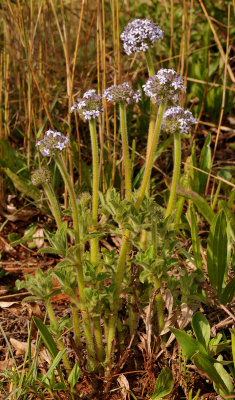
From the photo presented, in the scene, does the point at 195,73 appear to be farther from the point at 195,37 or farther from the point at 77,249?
the point at 77,249

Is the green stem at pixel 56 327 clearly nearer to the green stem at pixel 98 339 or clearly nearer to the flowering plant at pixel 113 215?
the flowering plant at pixel 113 215

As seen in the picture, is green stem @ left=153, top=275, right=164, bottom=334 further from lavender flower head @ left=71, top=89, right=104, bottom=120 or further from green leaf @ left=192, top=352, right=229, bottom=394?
lavender flower head @ left=71, top=89, right=104, bottom=120

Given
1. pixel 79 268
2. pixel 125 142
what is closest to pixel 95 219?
pixel 79 268

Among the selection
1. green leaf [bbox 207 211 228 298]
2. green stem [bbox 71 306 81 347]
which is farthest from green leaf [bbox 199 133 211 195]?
green stem [bbox 71 306 81 347]

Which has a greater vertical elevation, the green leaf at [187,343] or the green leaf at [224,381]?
the green leaf at [187,343]

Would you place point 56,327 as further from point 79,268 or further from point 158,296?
point 158,296

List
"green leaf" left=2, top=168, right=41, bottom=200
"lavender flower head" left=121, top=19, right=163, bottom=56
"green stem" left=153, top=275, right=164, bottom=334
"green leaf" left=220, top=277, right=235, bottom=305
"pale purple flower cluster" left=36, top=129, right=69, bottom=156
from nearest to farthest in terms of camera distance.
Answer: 1. "pale purple flower cluster" left=36, top=129, right=69, bottom=156
2. "lavender flower head" left=121, top=19, right=163, bottom=56
3. "green stem" left=153, top=275, right=164, bottom=334
4. "green leaf" left=220, top=277, right=235, bottom=305
5. "green leaf" left=2, top=168, right=41, bottom=200

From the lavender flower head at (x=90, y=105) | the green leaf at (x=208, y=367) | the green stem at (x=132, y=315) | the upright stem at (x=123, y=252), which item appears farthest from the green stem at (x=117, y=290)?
the lavender flower head at (x=90, y=105)
